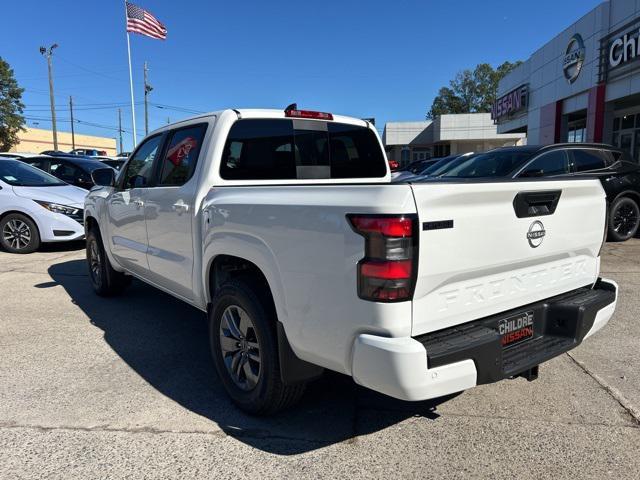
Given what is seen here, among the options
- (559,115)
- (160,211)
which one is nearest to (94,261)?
(160,211)

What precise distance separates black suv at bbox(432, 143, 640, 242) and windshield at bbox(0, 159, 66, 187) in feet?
24.4

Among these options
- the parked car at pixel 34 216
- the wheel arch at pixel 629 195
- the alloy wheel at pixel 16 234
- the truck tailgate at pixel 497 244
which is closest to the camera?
the truck tailgate at pixel 497 244

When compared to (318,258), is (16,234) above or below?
below

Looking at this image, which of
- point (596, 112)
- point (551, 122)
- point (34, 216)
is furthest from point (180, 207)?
point (551, 122)

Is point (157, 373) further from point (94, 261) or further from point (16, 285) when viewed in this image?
point (16, 285)

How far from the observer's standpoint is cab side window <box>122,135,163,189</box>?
4508mm

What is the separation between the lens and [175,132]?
423cm

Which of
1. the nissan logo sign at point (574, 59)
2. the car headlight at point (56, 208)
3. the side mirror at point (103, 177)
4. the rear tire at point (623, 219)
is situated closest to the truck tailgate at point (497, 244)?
the side mirror at point (103, 177)

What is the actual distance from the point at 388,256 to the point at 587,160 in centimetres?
800

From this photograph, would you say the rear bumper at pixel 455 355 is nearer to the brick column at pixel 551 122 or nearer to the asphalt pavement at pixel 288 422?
the asphalt pavement at pixel 288 422

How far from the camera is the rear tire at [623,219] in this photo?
909 centimetres

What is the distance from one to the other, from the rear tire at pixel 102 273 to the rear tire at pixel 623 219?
8.37m

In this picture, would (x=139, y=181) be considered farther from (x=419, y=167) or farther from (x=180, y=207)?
(x=419, y=167)

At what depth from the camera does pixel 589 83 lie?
18.1 meters
